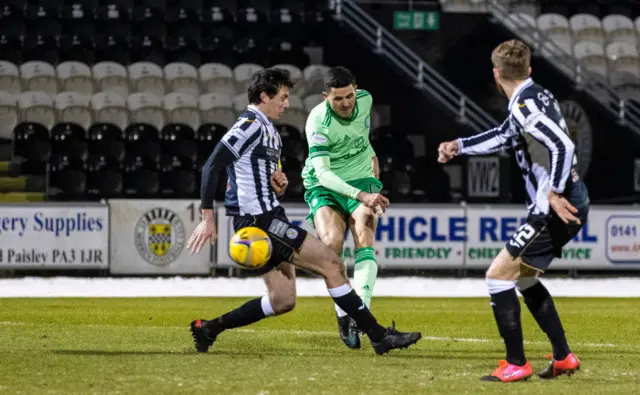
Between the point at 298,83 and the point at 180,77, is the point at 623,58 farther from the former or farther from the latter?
the point at 180,77

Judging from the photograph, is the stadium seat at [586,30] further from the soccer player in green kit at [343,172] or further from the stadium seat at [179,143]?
the soccer player in green kit at [343,172]

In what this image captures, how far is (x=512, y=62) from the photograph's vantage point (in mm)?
7309

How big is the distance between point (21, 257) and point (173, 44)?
747cm

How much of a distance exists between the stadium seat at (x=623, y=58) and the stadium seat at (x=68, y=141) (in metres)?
11.7

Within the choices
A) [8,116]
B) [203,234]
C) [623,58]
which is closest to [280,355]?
[203,234]

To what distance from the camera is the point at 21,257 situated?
19.0m

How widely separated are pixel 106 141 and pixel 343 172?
12.6m

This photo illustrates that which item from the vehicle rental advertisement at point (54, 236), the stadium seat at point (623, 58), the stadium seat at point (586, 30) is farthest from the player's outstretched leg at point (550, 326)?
the stadium seat at point (586, 30)

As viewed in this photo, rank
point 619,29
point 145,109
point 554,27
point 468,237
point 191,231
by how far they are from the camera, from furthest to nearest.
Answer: point 619,29 → point 554,27 → point 145,109 → point 468,237 → point 191,231

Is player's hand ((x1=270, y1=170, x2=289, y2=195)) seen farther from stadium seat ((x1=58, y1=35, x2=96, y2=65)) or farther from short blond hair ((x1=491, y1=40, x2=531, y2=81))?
stadium seat ((x1=58, y1=35, x2=96, y2=65))

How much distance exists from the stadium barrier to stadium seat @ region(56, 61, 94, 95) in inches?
207

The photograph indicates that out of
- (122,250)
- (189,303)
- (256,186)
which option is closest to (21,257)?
(122,250)

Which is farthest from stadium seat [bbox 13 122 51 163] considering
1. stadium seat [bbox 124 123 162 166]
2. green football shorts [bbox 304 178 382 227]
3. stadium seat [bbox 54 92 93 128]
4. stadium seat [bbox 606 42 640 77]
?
green football shorts [bbox 304 178 382 227]

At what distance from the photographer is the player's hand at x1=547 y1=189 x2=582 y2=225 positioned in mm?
7148
